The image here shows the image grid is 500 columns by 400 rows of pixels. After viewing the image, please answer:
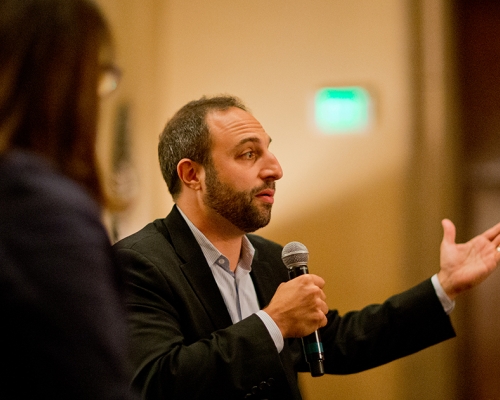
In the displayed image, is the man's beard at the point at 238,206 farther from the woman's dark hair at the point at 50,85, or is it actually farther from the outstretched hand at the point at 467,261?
the woman's dark hair at the point at 50,85

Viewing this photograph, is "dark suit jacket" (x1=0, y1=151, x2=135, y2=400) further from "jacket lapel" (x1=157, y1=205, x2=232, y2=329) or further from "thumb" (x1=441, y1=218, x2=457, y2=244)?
"thumb" (x1=441, y1=218, x2=457, y2=244)

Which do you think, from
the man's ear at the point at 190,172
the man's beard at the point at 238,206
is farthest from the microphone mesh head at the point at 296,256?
the man's ear at the point at 190,172

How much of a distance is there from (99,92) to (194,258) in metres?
0.82

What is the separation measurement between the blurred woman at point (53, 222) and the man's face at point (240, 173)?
34.6 inches

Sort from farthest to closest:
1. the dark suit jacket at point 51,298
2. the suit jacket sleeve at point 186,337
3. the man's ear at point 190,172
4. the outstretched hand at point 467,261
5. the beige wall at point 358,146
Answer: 1. the beige wall at point 358,146
2. the man's ear at point 190,172
3. the outstretched hand at point 467,261
4. the suit jacket sleeve at point 186,337
5. the dark suit jacket at point 51,298

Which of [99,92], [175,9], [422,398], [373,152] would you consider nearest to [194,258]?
[99,92]

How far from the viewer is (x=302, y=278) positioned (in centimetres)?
123

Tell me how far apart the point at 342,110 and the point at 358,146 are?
17 cm

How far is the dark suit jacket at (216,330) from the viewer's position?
1.15 metres

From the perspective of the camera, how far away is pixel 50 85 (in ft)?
2.05

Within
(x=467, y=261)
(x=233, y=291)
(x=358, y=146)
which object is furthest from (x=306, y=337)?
(x=358, y=146)

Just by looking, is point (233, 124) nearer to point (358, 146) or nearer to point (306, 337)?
point (306, 337)

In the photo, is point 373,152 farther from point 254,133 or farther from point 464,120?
point 254,133

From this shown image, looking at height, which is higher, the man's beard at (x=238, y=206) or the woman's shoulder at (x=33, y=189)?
the woman's shoulder at (x=33, y=189)
